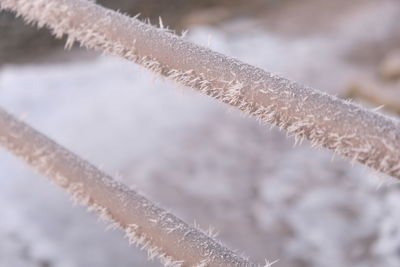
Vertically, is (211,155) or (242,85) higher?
(211,155)

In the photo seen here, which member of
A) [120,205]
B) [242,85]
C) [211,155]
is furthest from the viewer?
[211,155]

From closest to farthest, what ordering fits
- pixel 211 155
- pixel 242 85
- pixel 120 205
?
pixel 242 85 → pixel 120 205 → pixel 211 155

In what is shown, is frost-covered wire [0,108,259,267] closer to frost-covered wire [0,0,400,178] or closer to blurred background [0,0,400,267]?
frost-covered wire [0,0,400,178]

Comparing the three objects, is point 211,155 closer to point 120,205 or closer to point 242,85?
point 120,205

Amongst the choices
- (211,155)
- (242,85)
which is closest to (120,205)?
(242,85)

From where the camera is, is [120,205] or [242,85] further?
[120,205]

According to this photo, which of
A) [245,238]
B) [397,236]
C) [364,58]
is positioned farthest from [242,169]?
[364,58]

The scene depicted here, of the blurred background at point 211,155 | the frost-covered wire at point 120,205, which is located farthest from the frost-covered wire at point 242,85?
the blurred background at point 211,155

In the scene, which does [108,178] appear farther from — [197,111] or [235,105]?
[197,111]
